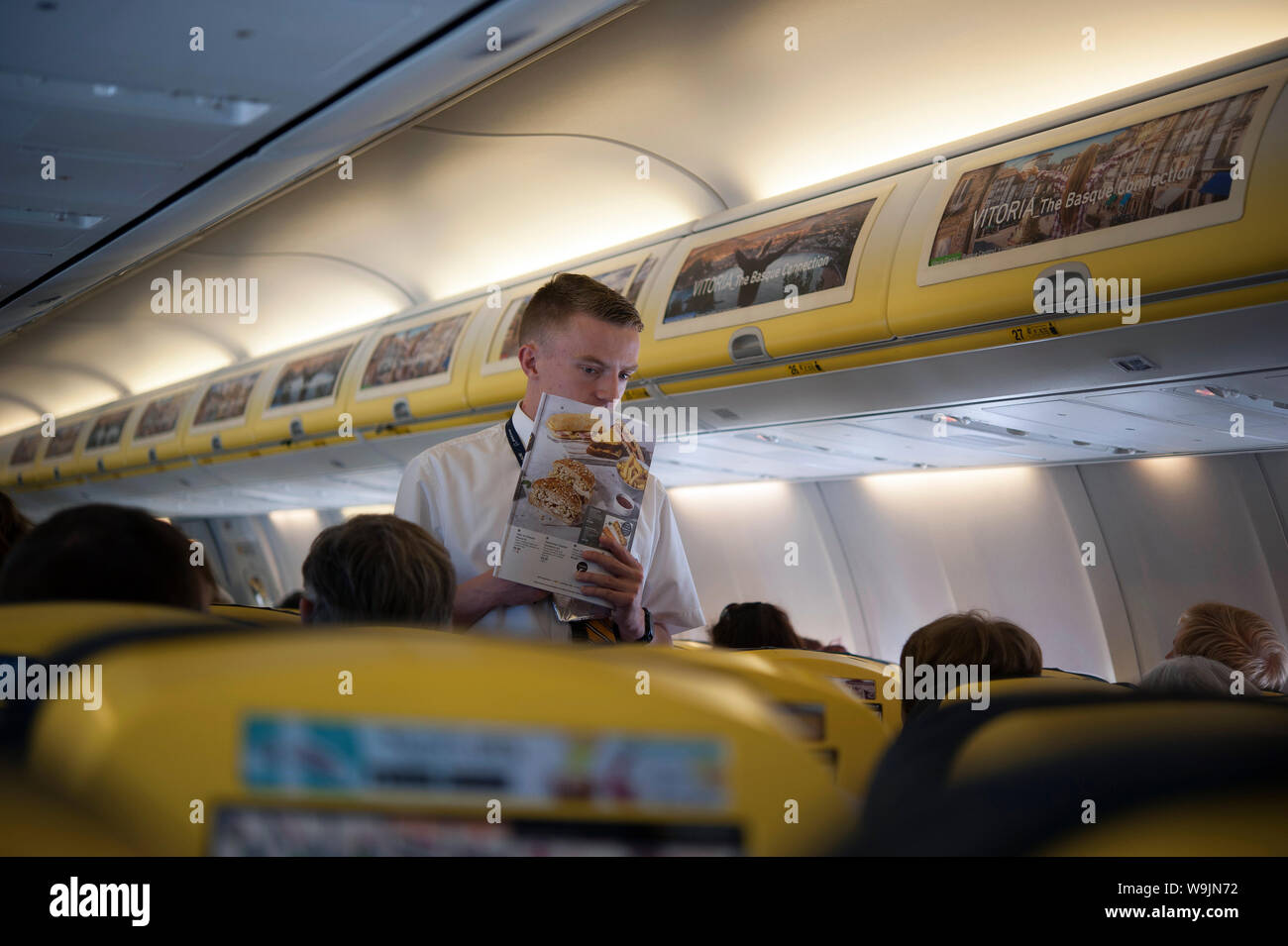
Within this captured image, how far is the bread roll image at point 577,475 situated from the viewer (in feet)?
7.50

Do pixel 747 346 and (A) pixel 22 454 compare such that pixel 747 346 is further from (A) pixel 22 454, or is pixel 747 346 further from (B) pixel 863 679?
(A) pixel 22 454

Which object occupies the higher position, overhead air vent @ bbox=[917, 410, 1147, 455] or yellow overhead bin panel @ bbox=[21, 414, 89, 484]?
yellow overhead bin panel @ bbox=[21, 414, 89, 484]

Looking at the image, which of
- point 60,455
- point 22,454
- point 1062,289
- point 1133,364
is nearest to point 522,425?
point 1062,289

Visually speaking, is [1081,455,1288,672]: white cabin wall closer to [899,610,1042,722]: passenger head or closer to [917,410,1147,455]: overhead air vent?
[917,410,1147,455]: overhead air vent

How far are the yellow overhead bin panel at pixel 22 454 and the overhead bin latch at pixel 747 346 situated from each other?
40.6 ft

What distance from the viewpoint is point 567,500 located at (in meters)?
2.28

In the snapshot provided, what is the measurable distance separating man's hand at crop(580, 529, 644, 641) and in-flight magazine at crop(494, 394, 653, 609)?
2 cm

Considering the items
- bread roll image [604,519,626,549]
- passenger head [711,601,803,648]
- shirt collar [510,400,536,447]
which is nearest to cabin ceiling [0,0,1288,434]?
shirt collar [510,400,536,447]

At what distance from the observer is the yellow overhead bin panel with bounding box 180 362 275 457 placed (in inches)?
366

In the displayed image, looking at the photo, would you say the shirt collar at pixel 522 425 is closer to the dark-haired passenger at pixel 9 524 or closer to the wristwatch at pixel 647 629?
the wristwatch at pixel 647 629

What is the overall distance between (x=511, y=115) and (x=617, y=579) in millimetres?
4660

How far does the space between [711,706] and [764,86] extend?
533 cm

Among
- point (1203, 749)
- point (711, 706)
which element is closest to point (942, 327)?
point (1203, 749)
